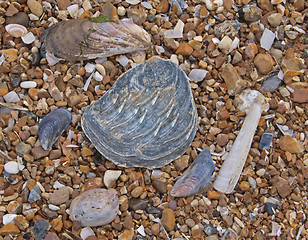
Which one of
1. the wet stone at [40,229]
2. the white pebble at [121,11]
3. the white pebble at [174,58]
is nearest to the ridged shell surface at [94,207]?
the wet stone at [40,229]

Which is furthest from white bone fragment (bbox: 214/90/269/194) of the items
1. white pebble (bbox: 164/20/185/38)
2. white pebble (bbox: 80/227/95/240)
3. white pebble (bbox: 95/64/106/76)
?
white pebble (bbox: 95/64/106/76)

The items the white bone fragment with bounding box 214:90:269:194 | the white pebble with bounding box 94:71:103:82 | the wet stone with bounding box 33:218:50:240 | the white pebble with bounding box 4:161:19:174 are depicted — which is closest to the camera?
the wet stone with bounding box 33:218:50:240

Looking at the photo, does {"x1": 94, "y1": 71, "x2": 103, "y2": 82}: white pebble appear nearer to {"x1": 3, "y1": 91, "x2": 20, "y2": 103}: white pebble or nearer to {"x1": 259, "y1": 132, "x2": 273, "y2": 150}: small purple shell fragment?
{"x1": 3, "y1": 91, "x2": 20, "y2": 103}: white pebble

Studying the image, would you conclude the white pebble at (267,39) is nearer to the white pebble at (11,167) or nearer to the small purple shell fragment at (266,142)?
the small purple shell fragment at (266,142)

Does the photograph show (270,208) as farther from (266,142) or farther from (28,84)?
(28,84)

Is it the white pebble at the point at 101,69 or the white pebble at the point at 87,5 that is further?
the white pebble at the point at 87,5

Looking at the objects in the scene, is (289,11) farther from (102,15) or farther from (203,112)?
(102,15)
